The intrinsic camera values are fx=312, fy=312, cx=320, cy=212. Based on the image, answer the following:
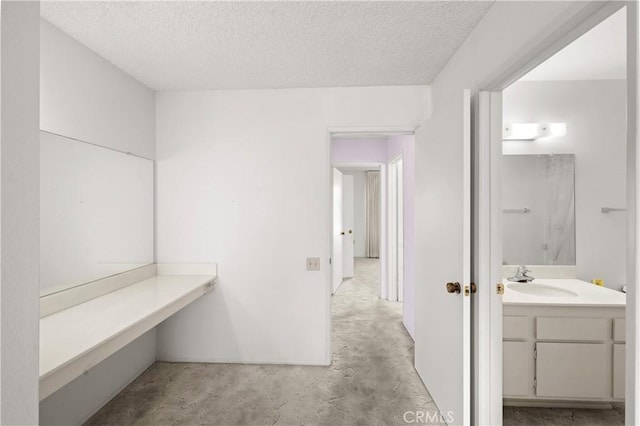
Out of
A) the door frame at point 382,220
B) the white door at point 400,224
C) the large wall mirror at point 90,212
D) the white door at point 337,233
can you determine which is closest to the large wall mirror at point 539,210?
A: the white door at point 400,224

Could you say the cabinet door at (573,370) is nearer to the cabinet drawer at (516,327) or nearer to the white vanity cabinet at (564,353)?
the white vanity cabinet at (564,353)

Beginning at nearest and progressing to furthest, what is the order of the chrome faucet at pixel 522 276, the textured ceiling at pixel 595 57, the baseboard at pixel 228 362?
the textured ceiling at pixel 595 57 < the chrome faucet at pixel 522 276 < the baseboard at pixel 228 362

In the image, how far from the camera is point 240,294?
2.72 meters

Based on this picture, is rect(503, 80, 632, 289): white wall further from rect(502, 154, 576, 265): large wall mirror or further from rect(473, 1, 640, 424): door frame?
rect(473, 1, 640, 424): door frame

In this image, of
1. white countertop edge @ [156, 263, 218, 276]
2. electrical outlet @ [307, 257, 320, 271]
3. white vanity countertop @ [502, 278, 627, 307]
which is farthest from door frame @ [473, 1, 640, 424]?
white countertop edge @ [156, 263, 218, 276]

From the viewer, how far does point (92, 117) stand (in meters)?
2.09

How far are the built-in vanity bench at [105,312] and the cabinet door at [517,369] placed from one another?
7.09 feet

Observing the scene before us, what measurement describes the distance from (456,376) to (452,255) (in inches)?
26.4

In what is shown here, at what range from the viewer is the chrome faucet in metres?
2.31

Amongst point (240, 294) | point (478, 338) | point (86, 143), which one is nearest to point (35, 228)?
point (86, 143)

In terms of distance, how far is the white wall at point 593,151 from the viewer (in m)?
2.22

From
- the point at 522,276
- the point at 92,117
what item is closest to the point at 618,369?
the point at 522,276

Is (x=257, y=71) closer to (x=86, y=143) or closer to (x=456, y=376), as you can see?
(x=86, y=143)

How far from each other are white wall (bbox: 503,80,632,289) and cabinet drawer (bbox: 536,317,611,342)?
56 cm
